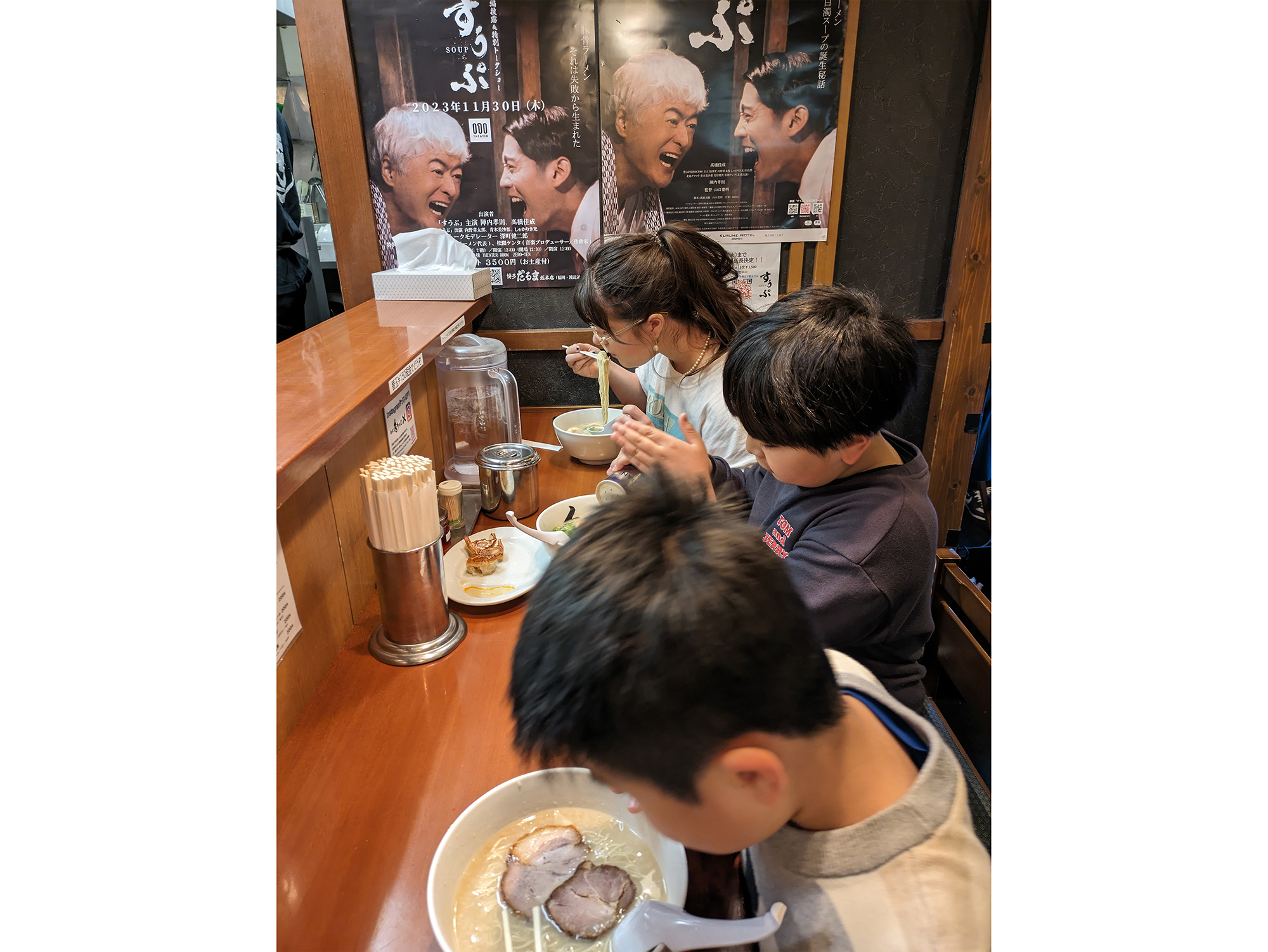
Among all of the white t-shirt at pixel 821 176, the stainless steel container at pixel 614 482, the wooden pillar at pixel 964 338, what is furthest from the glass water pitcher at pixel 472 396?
the wooden pillar at pixel 964 338

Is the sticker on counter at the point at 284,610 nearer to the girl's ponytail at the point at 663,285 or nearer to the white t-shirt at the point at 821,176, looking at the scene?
the girl's ponytail at the point at 663,285

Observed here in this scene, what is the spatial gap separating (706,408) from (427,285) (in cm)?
116

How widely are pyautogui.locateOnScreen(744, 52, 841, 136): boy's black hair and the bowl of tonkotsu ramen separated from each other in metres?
2.36

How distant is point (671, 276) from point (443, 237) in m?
1.05

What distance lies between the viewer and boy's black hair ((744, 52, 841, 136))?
224 cm

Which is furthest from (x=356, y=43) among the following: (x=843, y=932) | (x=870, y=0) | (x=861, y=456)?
(x=843, y=932)

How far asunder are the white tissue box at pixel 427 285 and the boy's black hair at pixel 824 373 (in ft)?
4.72

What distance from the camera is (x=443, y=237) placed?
2307mm

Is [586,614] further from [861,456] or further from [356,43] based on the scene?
[356,43]

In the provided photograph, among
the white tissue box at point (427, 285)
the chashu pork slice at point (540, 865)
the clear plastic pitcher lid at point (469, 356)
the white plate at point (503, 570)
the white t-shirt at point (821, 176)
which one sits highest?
the white t-shirt at point (821, 176)

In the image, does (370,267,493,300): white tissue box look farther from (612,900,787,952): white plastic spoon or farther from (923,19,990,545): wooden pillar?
(612,900,787,952): white plastic spoon

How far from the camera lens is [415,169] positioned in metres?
2.32

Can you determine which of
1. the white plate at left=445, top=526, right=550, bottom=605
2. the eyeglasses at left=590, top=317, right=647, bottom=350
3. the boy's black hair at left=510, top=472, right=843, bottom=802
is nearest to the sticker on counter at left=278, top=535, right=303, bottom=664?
the white plate at left=445, top=526, right=550, bottom=605

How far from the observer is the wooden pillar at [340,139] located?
2.15 meters
